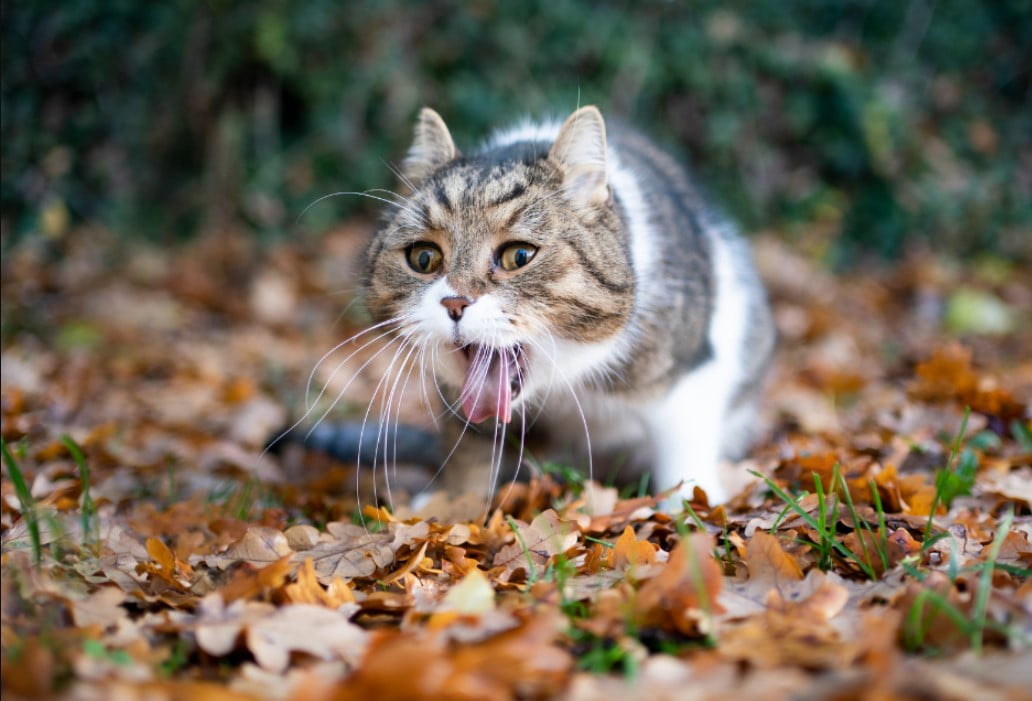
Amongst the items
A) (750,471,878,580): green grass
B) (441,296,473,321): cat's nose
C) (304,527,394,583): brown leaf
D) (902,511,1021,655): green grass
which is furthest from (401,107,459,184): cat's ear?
(902,511,1021,655): green grass

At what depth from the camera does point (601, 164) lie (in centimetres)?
266

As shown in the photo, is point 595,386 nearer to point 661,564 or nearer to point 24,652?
point 661,564

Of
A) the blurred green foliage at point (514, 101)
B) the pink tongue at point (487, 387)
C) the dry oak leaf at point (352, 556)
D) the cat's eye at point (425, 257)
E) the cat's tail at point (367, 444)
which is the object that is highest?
the blurred green foliage at point (514, 101)

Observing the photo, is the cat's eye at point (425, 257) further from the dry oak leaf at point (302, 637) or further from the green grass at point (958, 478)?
the green grass at point (958, 478)

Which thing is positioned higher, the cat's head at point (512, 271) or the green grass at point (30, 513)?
the cat's head at point (512, 271)

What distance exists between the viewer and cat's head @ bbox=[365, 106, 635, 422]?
7.91 feet

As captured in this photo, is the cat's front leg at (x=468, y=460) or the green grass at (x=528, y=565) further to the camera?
the cat's front leg at (x=468, y=460)

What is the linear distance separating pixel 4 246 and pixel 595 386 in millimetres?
3069

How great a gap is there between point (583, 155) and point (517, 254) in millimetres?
402

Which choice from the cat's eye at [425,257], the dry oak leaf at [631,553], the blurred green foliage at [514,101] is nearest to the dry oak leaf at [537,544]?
the dry oak leaf at [631,553]

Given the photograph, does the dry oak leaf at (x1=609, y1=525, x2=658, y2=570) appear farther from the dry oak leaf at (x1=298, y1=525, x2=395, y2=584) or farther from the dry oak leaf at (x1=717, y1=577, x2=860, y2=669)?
the dry oak leaf at (x1=298, y1=525, x2=395, y2=584)

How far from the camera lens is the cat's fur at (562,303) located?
2.48 meters

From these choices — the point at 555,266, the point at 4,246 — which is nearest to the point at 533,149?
the point at 555,266

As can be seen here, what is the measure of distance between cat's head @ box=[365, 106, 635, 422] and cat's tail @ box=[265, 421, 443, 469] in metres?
0.92
